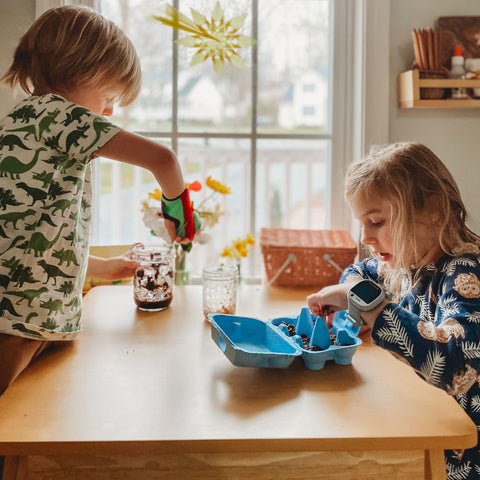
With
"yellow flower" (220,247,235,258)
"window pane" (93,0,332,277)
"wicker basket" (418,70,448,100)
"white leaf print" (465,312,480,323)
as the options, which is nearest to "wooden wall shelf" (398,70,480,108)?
"wicker basket" (418,70,448,100)

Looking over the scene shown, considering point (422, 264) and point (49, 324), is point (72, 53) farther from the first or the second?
point (422, 264)

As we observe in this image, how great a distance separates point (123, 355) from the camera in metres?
1.06

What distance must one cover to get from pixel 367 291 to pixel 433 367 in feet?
0.53

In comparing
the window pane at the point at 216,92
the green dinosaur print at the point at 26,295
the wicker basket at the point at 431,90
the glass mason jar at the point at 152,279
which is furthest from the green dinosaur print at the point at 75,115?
the wicker basket at the point at 431,90

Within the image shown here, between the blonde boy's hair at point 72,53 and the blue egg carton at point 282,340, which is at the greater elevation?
the blonde boy's hair at point 72,53

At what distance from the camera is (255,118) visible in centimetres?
198

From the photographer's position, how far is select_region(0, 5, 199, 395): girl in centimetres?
102

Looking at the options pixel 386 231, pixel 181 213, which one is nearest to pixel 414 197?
pixel 386 231

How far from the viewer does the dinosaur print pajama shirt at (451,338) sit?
2.86ft

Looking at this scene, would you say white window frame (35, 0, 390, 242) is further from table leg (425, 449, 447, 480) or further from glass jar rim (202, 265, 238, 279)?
table leg (425, 449, 447, 480)

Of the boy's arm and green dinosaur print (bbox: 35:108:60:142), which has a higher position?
green dinosaur print (bbox: 35:108:60:142)

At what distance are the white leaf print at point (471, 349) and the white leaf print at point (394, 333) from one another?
80 millimetres

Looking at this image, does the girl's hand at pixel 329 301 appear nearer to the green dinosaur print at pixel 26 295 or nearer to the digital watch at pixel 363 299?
the digital watch at pixel 363 299

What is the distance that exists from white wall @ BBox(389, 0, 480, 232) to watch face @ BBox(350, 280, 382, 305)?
0.99 m
